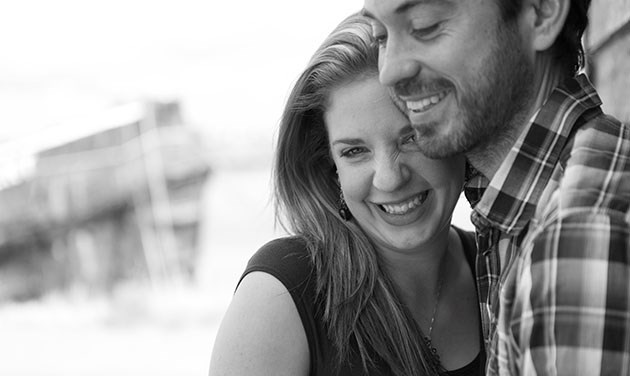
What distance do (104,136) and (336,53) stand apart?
24.1ft

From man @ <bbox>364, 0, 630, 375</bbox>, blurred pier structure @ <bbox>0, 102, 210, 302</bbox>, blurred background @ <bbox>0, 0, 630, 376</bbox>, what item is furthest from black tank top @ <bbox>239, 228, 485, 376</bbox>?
blurred pier structure @ <bbox>0, 102, 210, 302</bbox>

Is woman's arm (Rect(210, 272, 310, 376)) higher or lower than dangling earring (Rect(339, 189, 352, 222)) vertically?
lower

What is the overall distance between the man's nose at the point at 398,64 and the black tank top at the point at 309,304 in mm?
500

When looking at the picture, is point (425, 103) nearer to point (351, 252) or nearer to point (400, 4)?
point (400, 4)

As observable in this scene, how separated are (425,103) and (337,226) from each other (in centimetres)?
54

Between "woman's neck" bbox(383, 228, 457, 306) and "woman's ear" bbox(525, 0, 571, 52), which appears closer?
"woman's ear" bbox(525, 0, 571, 52)

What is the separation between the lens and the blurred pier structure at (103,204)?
8.80 meters

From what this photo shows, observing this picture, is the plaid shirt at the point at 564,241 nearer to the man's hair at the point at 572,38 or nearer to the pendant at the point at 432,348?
the man's hair at the point at 572,38

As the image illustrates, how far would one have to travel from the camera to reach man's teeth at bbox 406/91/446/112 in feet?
4.77

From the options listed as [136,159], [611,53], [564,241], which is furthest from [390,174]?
[136,159]

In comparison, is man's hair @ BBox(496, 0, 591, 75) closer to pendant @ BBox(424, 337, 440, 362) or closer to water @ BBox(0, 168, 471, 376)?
pendant @ BBox(424, 337, 440, 362)

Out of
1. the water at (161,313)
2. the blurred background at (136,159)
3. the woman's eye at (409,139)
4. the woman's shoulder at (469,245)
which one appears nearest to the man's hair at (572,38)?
the woman's eye at (409,139)

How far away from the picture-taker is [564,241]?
118 centimetres

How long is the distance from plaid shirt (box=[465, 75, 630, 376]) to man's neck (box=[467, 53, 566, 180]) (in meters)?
0.04
